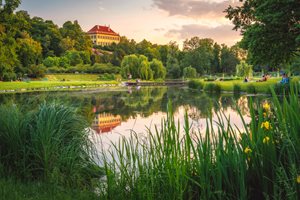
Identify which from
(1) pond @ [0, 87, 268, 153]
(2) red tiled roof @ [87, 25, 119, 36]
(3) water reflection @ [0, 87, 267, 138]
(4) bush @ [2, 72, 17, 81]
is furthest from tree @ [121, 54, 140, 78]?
(2) red tiled roof @ [87, 25, 119, 36]

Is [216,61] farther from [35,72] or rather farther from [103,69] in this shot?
[35,72]

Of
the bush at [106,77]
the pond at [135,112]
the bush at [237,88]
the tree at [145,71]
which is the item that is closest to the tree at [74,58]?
the bush at [106,77]

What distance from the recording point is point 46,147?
4.72m

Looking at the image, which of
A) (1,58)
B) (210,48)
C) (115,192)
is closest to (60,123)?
(115,192)

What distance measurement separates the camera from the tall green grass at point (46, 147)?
186 inches

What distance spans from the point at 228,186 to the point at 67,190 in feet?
6.63

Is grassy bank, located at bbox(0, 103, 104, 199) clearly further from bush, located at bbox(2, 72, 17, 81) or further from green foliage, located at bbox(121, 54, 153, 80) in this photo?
green foliage, located at bbox(121, 54, 153, 80)

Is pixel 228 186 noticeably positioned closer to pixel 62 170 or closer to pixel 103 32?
pixel 62 170

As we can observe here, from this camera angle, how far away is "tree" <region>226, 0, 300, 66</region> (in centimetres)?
1460

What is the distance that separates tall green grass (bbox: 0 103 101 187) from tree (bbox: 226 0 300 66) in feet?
37.2

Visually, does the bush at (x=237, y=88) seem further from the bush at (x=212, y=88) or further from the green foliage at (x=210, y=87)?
the green foliage at (x=210, y=87)

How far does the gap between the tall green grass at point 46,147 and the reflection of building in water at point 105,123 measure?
17.2 feet

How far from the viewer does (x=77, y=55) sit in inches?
2958

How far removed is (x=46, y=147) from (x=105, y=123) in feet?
26.5
